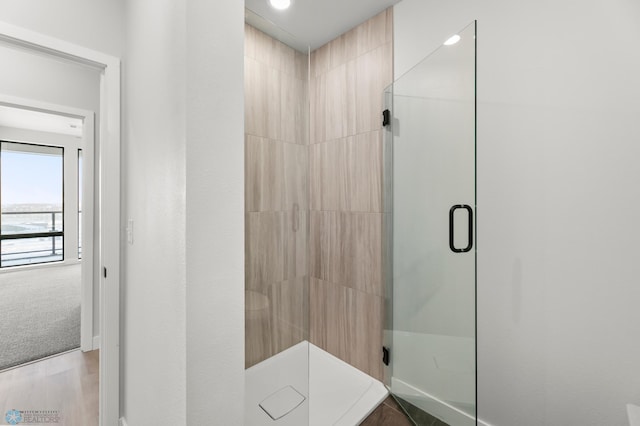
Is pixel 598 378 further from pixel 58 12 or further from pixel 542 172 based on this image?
pixel 58 12

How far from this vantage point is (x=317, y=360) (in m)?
2.20

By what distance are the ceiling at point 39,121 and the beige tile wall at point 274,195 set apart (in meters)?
4.36

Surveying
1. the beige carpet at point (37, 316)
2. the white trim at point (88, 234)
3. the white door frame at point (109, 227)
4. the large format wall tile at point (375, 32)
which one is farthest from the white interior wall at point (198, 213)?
the beige carpet at point (37, 316)

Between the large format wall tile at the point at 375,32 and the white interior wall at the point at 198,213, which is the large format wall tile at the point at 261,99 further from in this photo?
the large format wall tile at the point at 375,32

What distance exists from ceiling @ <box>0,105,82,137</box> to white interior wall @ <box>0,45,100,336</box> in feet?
6.11

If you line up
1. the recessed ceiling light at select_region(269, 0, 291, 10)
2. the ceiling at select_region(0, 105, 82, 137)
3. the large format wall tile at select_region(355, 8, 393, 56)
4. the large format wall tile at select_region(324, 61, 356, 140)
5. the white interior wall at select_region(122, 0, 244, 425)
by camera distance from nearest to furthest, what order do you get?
the white interior wall at select_region(122, 0, 244, 425) < the recessed ceiling light at select_region(269, 0, 291, 10) < the large format wall tile at select_region(355, 8, 393, 56) < the large format wall tile at select_region(324, 61, 356, 140) < the ceiling at select_region(0, 105, 82, 137)

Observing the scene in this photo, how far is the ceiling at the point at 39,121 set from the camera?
159 inches

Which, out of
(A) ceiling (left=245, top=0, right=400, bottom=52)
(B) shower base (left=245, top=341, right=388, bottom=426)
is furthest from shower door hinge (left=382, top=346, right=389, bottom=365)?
(A) ceiling (left=245, top=0, right=400, bottom=52)

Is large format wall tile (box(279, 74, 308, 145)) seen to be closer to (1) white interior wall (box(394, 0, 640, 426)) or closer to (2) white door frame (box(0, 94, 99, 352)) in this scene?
(1) white interior wall (box(394, 0, 640, 426))

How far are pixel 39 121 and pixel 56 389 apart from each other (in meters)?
4.56

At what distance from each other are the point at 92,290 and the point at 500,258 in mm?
3269

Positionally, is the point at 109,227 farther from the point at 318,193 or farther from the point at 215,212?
the point at 318,193

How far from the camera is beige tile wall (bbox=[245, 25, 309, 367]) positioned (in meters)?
1.01

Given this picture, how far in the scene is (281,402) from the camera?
114cm
